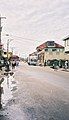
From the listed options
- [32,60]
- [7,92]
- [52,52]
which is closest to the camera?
[7,92]

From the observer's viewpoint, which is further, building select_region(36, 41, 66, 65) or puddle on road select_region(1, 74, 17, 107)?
building select_region(36, 41, 66, 65)

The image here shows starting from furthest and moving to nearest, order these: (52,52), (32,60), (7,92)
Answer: (32,60) → (52,52) → (7,92)

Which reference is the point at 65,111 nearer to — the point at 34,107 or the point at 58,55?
the point at 34,107

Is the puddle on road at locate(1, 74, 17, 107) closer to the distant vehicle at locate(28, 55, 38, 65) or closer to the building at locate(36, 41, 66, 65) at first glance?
the building at locate(36, 41, 66, 65)

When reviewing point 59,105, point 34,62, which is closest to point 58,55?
point 34,62

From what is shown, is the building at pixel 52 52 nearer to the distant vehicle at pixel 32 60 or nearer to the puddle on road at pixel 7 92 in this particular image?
the distant vehicle at pixel 32 60

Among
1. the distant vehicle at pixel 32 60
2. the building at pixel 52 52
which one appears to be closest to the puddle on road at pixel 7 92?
the building at pixel 52 52

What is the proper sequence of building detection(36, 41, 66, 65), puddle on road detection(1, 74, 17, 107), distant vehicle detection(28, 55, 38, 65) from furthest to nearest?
distant vehicle detection(28, 55, 38, 65) → building detection(36, 41, 66, 65) → puddle on road detection(1, 74, 17, 107)

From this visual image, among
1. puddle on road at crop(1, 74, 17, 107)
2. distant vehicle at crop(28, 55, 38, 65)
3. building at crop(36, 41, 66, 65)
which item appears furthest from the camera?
distant vehicle at crop(28, 55, 38, 65)

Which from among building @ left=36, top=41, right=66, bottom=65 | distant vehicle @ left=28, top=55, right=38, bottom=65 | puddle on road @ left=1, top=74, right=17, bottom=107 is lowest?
puddle on road @ left=1, top=74, right=17, bottom=107

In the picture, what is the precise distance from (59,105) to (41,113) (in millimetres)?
2284

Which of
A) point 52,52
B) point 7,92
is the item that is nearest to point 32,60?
point 52,52

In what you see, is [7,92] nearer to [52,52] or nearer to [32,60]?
[52,52]

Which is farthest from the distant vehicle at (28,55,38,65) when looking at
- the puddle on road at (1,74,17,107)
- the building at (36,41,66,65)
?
the puddle on road at (1,74,17,107)
